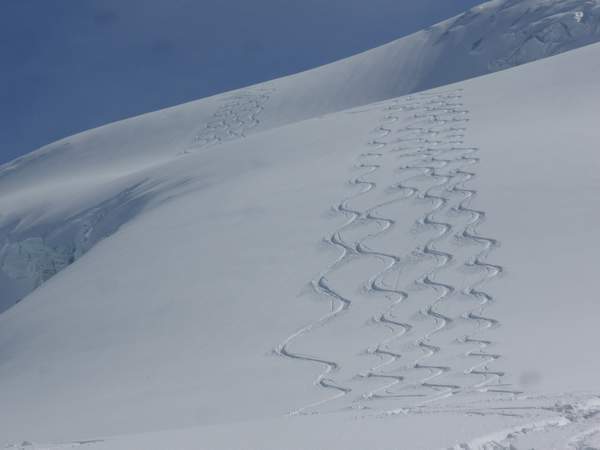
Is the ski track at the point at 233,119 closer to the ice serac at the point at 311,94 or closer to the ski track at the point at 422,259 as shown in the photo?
the ice serac at the point at 311,94

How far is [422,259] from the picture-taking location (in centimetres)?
849

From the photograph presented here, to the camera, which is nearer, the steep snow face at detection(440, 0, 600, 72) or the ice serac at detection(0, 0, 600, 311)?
the ice serac at detection(0, 0, 600, 311)

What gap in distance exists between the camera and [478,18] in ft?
96.6

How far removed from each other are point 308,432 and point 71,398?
3221 millimetres

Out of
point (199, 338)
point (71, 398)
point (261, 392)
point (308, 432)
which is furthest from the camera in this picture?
point (199, 338)

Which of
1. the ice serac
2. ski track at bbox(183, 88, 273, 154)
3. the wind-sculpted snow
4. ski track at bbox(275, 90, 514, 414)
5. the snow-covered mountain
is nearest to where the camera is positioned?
the snow-covered mountain

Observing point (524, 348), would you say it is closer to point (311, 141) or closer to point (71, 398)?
point (71, 398)

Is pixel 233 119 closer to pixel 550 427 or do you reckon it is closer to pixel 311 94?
pixel 311 94

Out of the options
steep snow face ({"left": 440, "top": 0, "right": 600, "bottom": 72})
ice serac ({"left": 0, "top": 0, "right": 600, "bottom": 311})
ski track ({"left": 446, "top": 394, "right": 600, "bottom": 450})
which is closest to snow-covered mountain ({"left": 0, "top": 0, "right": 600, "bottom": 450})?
ski track ({"left": 446, "top": 394, "right": 600, "bottom": 450})

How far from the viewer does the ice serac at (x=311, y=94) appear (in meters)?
23.8

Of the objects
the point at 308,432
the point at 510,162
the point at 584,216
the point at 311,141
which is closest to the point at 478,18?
the point at 311,141

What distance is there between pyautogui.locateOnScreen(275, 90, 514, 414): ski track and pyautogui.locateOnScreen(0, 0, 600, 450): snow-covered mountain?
0.10 ft

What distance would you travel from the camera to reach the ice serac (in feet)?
78.0

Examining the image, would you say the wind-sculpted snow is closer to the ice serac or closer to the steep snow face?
the ice serac
